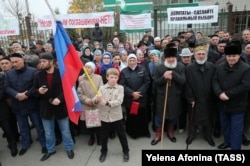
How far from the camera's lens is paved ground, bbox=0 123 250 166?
15.0 ft

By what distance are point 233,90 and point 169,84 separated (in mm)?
→ 1154

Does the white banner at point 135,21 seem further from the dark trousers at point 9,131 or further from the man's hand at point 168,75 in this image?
the dark trousers at point 9,131

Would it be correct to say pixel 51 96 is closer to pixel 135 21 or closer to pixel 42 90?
pixel 42 90

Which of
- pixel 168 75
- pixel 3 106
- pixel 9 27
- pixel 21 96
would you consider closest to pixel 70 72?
pixel 21 96

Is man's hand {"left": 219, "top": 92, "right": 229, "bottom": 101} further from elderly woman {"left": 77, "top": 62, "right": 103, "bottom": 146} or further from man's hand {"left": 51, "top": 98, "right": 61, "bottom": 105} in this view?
man's hand {"left": 51, "top": 98, "right": 61, "bottom": 105}

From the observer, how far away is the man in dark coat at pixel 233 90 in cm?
410

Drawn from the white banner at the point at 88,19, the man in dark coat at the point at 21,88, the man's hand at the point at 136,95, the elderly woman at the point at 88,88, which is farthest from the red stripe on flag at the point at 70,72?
the white banner at the point at 88,19

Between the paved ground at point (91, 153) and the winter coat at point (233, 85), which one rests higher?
the winter coat at point (233, 85)

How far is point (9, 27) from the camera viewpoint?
11.0 metres

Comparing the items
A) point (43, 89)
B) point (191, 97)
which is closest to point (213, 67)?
point (191, 97)

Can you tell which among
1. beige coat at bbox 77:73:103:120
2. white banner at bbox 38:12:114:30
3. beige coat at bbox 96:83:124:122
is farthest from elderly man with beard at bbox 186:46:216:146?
white banner at bbox 38:12:114:30

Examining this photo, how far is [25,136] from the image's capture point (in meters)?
5.07

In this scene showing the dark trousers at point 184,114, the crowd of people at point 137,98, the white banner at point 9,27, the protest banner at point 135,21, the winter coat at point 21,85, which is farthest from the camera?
the white banner at point 9,27

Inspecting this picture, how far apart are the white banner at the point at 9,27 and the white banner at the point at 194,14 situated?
6.79 m
